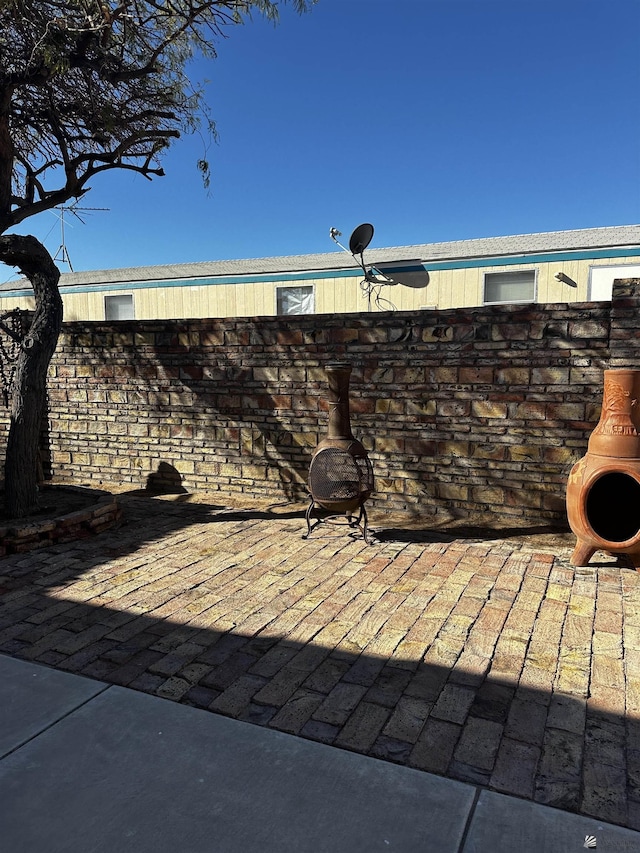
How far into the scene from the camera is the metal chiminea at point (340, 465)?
178 inches

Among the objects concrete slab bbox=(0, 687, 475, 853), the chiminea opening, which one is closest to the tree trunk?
concrete slab bbox=(0, 687, 475, 853)

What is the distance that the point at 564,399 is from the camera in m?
4.75

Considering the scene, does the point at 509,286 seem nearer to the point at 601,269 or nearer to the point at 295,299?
the point at 601,269

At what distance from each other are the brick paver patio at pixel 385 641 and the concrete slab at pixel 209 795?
0.15 meters

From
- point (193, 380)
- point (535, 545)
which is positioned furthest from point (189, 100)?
point (535, 545)

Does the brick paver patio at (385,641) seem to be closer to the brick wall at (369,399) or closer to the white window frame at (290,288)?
the brick wall at (369,399)

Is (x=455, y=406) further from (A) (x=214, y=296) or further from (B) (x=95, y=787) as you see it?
(A) (x=214, y=296)

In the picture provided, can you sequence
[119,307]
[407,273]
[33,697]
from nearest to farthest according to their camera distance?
1. [33,697]
2. [407,273]
3. [119,307]

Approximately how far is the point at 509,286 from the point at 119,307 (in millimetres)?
7344

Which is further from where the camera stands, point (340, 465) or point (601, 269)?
point (601, 269)

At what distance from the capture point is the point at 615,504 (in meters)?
4.29

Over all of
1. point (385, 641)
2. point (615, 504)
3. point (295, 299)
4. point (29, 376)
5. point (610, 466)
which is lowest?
point (385, 641)

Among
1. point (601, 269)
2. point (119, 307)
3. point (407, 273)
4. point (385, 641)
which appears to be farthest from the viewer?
point (119, 307)

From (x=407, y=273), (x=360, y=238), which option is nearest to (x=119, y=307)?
(x=360, y=238)
